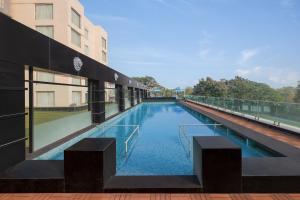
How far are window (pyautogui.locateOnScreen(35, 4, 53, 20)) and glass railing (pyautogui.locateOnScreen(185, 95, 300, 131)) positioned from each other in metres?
21.4

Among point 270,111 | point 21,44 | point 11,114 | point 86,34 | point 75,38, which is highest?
point 86,34

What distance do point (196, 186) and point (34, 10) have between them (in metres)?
31.0

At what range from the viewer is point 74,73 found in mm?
10109

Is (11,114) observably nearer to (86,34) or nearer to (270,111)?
(270,111)

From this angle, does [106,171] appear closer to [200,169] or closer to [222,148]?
[200,169]

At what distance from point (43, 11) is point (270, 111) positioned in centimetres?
2646

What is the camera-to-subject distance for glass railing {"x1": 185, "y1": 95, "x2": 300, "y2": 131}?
9.93 metres

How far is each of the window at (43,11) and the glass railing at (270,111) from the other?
21426 millimetres

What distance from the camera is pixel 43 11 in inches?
1198

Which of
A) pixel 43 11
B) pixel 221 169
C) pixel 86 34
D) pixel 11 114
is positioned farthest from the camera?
pixel 86 34

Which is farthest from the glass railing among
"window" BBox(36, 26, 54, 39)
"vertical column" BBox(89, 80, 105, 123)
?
"window" BBox(36, 26, 54, 39)

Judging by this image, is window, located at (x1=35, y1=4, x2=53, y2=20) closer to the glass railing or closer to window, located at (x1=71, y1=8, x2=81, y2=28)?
window, located at (x1=71, y1=8, x2=81, y2=28)

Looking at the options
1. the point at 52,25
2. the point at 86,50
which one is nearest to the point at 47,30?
the point at 52,25

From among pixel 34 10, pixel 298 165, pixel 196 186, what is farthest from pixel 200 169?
pixel 34 10
